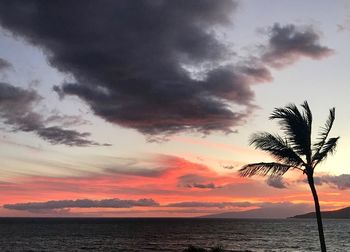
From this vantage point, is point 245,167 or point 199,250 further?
point 199,250

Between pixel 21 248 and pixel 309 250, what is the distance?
6226cm

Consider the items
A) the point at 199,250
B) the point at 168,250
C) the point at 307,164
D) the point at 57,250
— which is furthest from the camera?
the point at 57,250

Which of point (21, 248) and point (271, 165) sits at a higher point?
point (271, 165)

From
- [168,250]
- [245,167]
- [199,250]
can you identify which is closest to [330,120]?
[245,167]

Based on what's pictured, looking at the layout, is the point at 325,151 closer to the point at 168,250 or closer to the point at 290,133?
the point at 290,133

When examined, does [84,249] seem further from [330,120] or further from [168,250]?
[330,120]

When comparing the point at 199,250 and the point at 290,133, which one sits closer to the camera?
the point at 290,133

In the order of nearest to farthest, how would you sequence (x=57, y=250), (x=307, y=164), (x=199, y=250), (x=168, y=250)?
1. (x=307, y=164)
2. (x=199, y=250)
3. (x=168, y=250)
4. (x=57, y=250)

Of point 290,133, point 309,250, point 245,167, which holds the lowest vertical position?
point 309,250

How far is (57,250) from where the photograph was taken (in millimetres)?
92250

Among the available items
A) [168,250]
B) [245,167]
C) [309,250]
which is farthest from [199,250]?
[309,250]

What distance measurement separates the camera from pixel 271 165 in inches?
894

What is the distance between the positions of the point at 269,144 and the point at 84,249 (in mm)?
77302

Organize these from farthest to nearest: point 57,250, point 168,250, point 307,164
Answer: point 57,250 < point 168,250 < point 307,164
